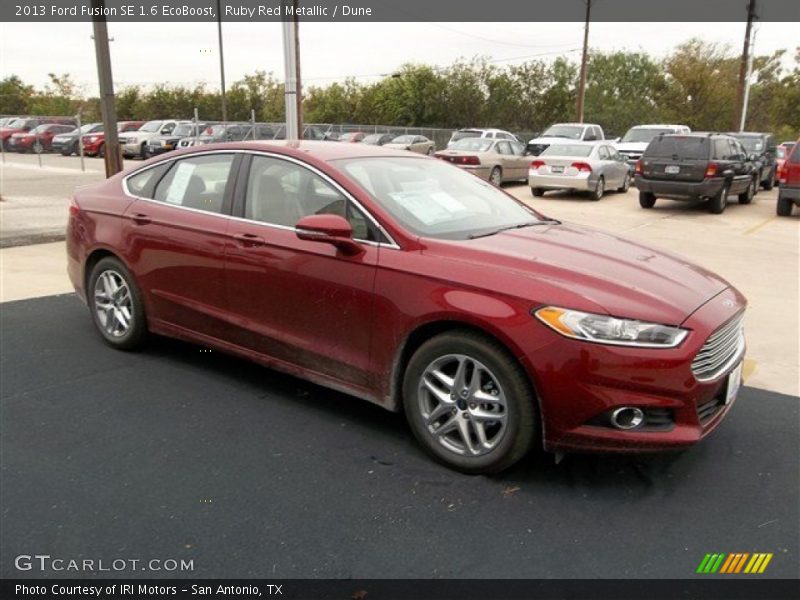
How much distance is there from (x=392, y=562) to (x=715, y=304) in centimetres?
197

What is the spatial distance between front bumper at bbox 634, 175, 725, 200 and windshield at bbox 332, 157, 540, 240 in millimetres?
11611

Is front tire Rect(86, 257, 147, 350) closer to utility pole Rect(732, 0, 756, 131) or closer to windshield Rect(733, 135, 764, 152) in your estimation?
windshield Rect(733, 135, 764, 152)

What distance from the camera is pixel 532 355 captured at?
119 inches

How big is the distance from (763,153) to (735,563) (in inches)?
839

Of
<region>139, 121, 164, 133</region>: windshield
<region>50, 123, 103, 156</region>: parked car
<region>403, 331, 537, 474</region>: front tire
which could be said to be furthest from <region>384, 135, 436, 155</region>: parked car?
<region>403, 331, 537, 474</region>: front tire

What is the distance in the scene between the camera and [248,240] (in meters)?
4.07

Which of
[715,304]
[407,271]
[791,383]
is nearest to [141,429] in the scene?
[407,271]

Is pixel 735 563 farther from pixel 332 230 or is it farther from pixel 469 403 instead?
pixel 332 230

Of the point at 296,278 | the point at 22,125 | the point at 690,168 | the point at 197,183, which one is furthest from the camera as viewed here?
the point at 22,125

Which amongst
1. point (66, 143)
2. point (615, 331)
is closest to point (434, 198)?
point (615, 331)

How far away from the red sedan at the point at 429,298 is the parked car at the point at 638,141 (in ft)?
61.8

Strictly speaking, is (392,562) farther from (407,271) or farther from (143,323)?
(143,323)

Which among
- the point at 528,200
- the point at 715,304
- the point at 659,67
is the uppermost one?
the point at 659,67

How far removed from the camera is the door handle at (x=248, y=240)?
4.02 m
